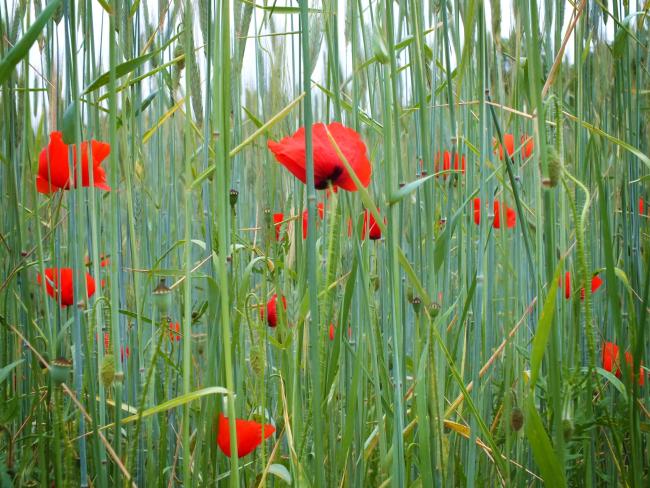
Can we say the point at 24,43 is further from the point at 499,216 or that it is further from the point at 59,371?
the point at 499,216

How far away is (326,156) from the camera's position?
2.01ft

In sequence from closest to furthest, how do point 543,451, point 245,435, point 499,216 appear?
1. point 543,451
2. point 245,435
3. point 499,216

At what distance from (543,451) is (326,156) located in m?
0.29

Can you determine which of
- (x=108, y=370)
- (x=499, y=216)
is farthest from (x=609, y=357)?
(x=108, y=370)

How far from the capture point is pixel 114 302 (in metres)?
0.56

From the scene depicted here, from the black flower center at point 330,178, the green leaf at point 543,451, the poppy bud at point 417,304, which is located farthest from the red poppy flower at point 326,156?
the green leaf at point 543,451

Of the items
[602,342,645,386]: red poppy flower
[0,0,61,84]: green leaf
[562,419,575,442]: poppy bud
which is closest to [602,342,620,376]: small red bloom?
[602,342,645,386]: red poppy flower

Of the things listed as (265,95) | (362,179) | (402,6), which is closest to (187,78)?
(362,179)

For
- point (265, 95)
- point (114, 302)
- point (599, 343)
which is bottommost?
point (599, 343)

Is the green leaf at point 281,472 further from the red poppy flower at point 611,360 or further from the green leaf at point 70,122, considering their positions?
the red poppy flower at point 611,360

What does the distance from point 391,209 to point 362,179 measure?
0.09m

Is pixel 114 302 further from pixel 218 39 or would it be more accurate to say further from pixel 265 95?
pixel 265 95

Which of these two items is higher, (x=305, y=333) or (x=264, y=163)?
(x=264, y=163)

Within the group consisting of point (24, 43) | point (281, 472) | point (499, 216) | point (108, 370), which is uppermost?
point (24, 43)
